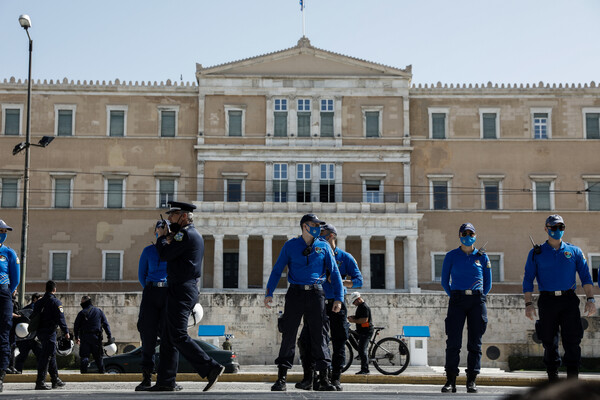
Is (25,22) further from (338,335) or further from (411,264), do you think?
(411,264)

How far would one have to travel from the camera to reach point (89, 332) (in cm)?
1759

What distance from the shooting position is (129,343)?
23922mm

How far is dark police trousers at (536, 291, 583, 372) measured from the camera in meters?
9.34

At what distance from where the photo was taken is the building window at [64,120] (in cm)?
4378

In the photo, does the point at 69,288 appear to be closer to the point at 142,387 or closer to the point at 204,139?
the point at 204,139

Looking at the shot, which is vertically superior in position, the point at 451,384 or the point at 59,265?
the point at 59,265

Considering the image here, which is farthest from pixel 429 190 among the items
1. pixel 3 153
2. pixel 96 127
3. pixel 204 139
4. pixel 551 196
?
pixel 3 153

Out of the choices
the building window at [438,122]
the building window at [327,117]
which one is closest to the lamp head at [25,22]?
the building window at [327,117]

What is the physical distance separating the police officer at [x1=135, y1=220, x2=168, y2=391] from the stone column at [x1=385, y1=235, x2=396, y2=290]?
3253 centimetres

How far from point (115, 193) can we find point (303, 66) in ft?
38.0

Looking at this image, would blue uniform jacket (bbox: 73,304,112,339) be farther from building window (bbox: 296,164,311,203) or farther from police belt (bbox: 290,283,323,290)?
building window (bbox: 296,164,311,203)

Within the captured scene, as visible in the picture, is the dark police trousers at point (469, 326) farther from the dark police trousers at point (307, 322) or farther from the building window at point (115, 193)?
the building window at point (115, 193)

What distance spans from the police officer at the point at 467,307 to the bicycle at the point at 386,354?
17.8 feet

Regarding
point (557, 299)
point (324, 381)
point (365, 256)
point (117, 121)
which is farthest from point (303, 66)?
point (324, 381)
